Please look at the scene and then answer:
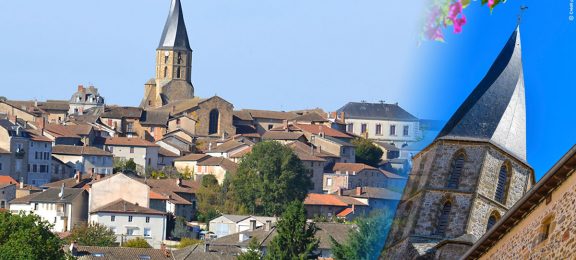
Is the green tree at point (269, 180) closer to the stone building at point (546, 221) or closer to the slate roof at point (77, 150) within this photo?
the slate roof at point (77, 150)

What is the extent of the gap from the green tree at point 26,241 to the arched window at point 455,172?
32.4 metres

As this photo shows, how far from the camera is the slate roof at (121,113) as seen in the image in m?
104

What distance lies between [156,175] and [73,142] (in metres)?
8.04

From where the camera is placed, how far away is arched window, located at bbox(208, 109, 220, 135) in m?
105

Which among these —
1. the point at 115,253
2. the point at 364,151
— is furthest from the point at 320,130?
the point at 115,253

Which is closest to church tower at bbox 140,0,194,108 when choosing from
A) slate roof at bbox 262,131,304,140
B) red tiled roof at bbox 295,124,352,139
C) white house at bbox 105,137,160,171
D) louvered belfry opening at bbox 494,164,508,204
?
red tiled roof at bbox 295,124,352,139

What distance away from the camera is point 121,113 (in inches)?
4090

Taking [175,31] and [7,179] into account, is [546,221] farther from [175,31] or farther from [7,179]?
[175,31]

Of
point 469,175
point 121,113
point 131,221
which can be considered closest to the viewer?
point 469,175

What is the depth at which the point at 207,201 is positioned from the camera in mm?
76000

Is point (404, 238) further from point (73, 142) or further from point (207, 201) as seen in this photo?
point (73, 142)

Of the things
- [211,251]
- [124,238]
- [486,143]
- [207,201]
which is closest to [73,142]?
[207,201]

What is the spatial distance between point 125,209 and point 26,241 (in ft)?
74.6

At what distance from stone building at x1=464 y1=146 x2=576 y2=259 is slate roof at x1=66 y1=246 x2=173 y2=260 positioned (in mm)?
42762
